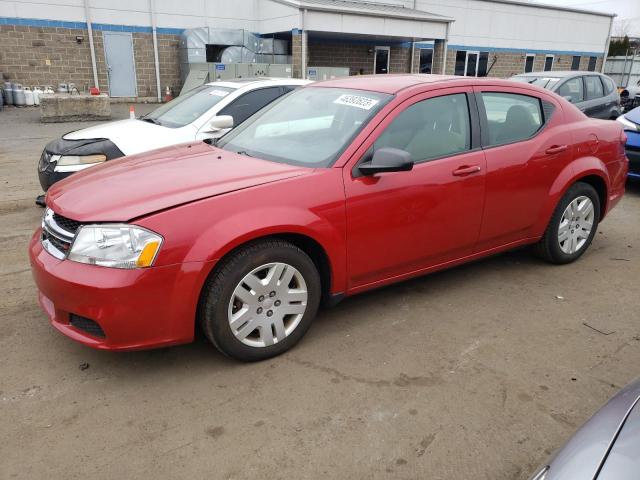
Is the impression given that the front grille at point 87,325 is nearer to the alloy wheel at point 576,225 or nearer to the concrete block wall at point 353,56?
the alloy wheel at point 576,225

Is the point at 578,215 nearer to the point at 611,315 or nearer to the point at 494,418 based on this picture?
the point at 611,315

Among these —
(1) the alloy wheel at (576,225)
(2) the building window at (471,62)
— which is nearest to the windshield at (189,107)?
(1) the alloy wheel at (576,225)

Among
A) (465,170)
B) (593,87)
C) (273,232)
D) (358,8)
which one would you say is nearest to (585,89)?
(593,87)

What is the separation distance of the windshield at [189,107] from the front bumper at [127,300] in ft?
12.5

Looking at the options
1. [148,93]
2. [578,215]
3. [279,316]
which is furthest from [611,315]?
[148,93]

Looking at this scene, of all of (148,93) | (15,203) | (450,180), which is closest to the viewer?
(450,180)

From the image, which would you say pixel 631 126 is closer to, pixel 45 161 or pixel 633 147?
pixel 633 147

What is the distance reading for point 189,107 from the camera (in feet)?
21.8

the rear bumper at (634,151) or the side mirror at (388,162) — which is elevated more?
the side mirror at (388,162)

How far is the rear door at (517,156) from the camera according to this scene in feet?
13.1

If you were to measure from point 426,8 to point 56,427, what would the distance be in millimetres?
28532

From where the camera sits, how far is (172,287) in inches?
109

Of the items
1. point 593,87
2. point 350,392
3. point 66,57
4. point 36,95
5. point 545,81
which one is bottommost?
point 350,392

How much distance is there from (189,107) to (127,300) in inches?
176
